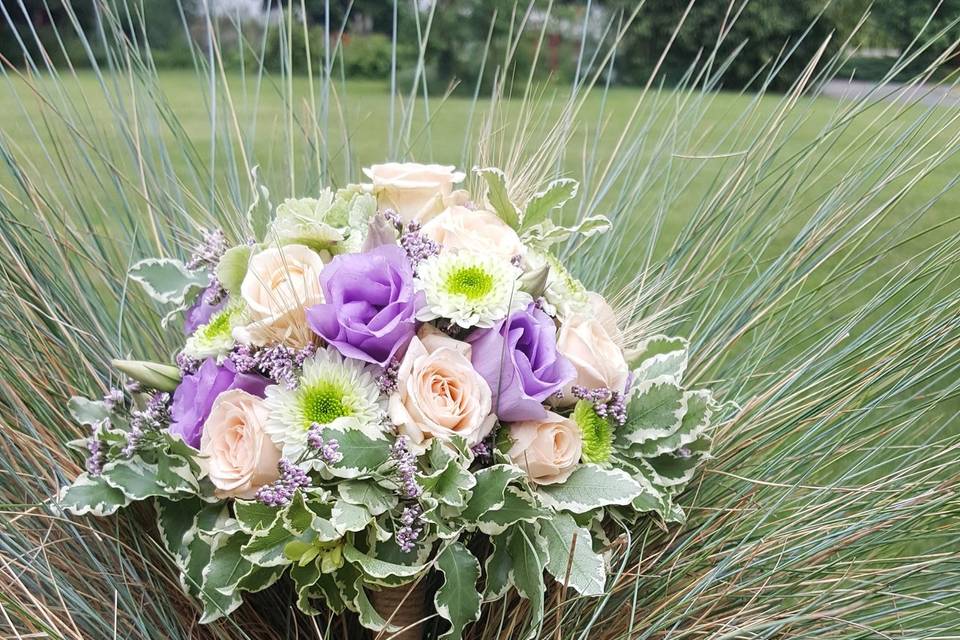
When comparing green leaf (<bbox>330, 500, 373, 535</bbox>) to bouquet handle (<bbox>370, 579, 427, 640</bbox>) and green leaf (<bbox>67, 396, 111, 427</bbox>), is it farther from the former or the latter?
green leaf (<bbox>67, 396, 111, 427</bbox>)

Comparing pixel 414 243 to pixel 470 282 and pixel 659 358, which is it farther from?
pixel 659 358

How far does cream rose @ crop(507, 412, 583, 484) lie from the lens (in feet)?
2.11

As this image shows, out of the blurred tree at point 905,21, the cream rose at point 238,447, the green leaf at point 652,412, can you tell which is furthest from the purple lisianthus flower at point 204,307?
the blurred tree at point 905,21

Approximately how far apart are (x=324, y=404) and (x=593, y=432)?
0.67 feet

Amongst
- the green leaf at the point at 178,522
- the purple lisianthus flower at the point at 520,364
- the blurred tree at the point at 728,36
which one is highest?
the purple lisianthus flower at the point at 520,364

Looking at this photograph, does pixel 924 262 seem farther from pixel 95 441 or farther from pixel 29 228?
pixel 29 228

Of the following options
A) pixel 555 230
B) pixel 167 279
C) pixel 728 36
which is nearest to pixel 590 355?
pixel 555 230

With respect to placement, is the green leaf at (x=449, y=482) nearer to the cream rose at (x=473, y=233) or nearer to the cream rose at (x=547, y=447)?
the cream rose at (x=547, y=447)

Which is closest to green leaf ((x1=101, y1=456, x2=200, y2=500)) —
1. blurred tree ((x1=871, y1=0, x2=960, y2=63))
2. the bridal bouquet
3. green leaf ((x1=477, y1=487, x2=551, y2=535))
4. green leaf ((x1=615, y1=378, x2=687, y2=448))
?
the bridal bouquet

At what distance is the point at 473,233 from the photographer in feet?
2.33

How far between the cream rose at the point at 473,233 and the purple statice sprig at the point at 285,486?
0.20m

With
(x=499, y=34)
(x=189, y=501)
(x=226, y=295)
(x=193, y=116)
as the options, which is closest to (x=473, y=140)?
(x=226, y=295)

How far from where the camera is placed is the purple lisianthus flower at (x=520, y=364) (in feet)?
2.07

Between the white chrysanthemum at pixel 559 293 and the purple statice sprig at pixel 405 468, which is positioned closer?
Answer: the purple statice sprig at pixel 405 468
